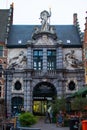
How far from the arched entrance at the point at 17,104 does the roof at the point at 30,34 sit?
7.56 metres

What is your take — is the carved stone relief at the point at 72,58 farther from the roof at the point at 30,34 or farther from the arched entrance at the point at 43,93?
the arched entrance at the point at 43,93

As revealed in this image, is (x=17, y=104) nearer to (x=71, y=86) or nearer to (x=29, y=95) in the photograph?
(x=29, y=95)

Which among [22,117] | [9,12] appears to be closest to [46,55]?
[9,12]

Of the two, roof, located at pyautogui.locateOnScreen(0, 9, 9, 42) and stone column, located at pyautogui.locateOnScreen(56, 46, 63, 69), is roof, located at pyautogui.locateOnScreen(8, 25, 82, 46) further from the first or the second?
stone column, located at pyautogui.locateOnScreen(56, 46, 63, 69)

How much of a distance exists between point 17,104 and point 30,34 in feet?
35.0

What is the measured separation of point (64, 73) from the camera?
4856 cm

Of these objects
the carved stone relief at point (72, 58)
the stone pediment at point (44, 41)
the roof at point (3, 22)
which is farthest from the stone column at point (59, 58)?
the roof at point (3, 22)

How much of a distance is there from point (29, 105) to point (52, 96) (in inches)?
146

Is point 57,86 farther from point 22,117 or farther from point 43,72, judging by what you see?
point 22,117

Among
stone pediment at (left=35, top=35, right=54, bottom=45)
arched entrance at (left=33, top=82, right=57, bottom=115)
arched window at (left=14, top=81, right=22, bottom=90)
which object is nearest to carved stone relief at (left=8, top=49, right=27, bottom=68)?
arched window at (left=14, top=81, right=22, bottom=90)

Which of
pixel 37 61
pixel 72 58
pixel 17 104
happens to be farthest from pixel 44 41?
pixel 17 104

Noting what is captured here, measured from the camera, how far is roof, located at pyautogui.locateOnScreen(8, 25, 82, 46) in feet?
166

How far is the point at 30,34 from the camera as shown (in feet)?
172

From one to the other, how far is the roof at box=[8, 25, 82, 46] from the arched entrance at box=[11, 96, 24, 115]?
756 centimetres
